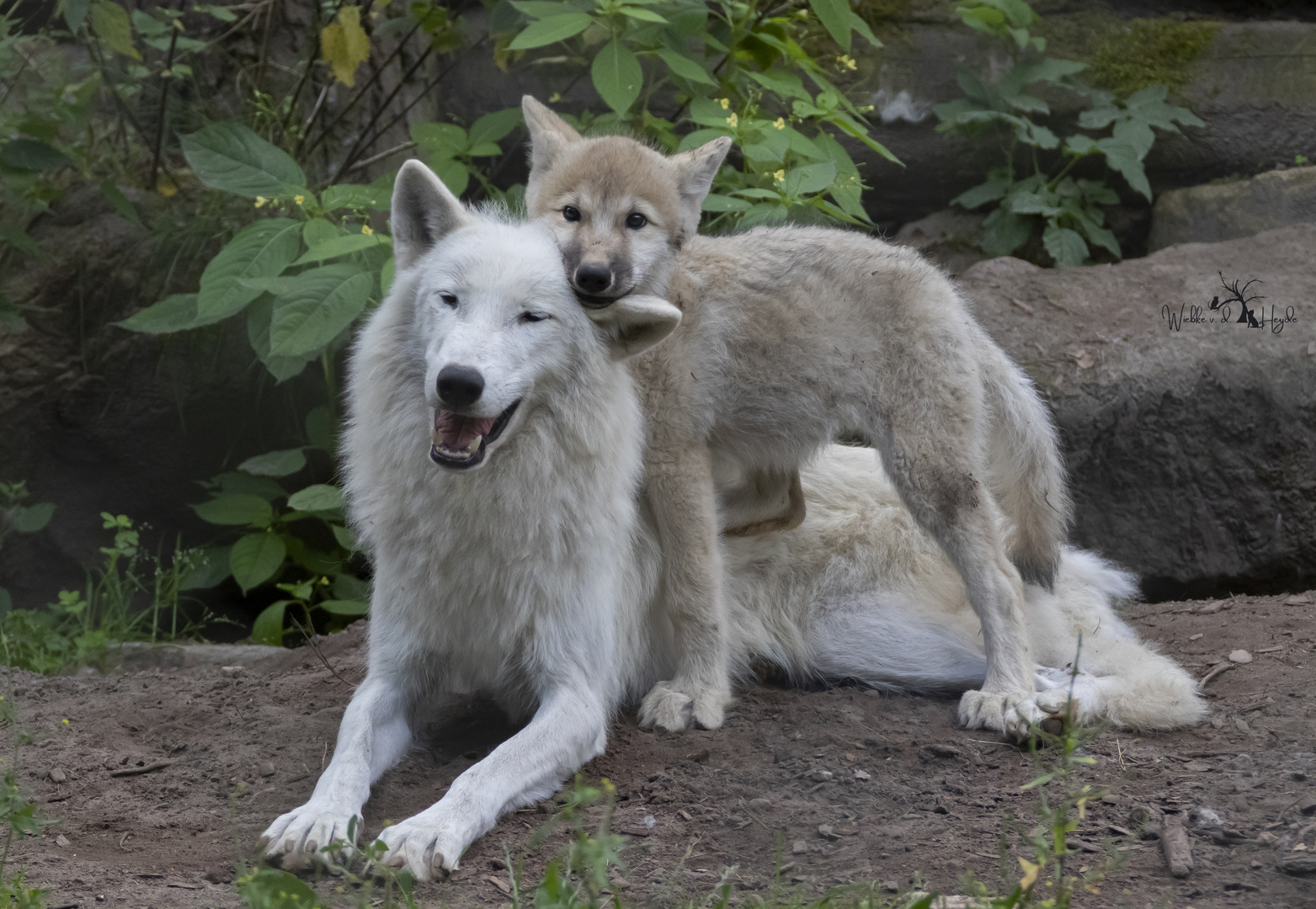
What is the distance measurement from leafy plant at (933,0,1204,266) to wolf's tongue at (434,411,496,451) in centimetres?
440

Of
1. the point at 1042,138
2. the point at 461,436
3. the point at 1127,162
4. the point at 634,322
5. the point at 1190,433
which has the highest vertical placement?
the point at 1042,138

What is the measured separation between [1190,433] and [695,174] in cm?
272

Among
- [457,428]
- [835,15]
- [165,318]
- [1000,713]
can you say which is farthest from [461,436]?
[835,15]

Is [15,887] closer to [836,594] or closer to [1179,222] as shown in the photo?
[836,594]

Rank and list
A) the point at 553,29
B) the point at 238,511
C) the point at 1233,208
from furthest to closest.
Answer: the point at 1233,208
the point at 238,511
the point at 553,29

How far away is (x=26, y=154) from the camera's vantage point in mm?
5145

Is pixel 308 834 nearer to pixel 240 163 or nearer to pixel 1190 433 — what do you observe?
pixel 240 163

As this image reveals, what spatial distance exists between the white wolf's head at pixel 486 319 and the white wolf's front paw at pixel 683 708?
108 cm

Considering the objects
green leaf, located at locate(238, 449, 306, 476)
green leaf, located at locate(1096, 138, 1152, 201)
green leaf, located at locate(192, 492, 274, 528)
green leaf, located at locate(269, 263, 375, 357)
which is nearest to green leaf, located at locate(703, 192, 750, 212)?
green leaf, located at locate(269, 263, 375, 357)

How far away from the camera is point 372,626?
10.9ft

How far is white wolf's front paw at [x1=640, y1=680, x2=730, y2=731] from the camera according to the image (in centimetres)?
348

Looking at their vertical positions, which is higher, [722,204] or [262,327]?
[722,204]

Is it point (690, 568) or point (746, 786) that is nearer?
point (746, 786)

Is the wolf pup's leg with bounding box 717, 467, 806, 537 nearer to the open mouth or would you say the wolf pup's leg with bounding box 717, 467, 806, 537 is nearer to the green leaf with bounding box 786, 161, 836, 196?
the green leaf with bounding box 786, 161, 836, 196
